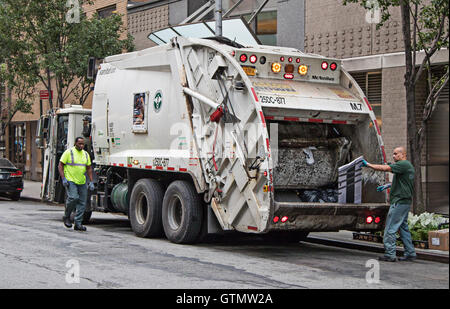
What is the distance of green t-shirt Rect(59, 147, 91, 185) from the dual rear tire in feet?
3.73

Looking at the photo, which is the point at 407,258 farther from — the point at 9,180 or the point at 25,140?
the point at 25,140

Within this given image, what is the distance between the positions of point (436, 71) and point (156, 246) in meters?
8.05

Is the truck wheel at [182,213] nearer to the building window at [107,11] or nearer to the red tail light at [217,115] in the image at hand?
the red tail light at [217,115]

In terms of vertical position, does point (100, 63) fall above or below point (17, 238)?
above

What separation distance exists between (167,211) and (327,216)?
9.40ft

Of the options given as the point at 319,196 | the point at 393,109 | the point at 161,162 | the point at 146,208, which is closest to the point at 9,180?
the point at 146,208

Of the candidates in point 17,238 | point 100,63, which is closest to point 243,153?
point 17,238

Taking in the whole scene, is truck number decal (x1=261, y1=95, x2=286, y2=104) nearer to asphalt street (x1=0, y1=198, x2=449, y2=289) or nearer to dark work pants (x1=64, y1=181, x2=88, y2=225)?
asphalt street (x1=0, y1=198, x2=449, y2=289)

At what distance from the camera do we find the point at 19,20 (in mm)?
22500

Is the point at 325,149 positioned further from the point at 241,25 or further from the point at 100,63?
the point at 241,25

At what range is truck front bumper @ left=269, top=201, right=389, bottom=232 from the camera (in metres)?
9.99

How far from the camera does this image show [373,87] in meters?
17.6

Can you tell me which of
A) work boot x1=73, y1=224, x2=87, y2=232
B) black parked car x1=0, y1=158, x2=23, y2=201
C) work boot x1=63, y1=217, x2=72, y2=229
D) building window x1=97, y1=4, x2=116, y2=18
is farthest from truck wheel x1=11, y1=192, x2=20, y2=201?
work boot x1=73, y1=224, x2=87, y2=232

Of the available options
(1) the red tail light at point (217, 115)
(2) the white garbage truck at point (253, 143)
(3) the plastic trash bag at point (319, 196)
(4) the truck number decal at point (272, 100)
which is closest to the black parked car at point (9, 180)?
(2) the white garbage truck at point (253, 143)
